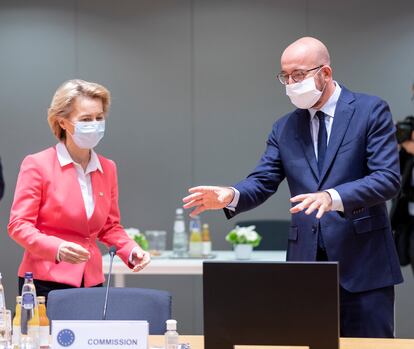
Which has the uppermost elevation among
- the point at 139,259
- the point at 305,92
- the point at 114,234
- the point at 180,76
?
the point at 180,76

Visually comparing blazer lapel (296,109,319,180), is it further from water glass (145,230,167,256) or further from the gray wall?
the gray wall

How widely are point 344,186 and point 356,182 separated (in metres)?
0.06

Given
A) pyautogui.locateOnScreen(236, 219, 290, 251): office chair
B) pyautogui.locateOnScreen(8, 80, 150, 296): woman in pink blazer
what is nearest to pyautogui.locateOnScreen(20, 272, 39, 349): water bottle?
pyautogui.locateOnScreen(8, 80, 150, 296): woman in pink blazer

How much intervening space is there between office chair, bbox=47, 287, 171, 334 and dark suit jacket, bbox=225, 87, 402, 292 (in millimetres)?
528

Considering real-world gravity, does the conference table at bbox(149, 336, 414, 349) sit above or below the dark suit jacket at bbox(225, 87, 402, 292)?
below

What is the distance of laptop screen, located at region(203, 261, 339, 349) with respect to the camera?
2.22m

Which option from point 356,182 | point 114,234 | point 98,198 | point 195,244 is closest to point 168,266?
point 195,244

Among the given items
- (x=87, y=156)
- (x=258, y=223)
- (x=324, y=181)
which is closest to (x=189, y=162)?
(x=258, y=223)

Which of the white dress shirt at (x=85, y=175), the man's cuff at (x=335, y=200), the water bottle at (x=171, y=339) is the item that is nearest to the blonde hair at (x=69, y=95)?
the white dress shirt at (x=85, y=175)

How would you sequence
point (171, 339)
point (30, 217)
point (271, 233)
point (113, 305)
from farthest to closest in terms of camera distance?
point (271, 233) < point (30, 217) < point (113, 305) < point (171, 339)

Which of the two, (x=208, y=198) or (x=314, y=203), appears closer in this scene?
(x=314, y=203)

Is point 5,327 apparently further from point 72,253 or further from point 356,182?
point 356,182

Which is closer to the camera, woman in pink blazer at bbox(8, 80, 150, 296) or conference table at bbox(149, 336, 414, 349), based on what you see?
conference table at bbox(149, 336, 414, 349)

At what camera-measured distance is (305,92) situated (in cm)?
321
